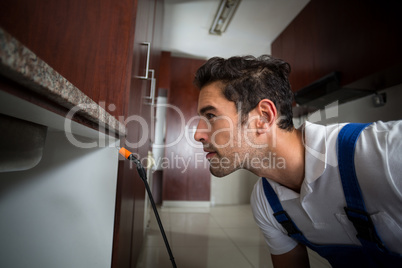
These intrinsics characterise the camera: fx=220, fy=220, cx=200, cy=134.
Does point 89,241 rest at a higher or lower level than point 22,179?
lower

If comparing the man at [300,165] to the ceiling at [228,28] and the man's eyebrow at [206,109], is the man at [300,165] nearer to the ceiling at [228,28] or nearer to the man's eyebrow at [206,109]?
the man's eyebrow at [206,109]

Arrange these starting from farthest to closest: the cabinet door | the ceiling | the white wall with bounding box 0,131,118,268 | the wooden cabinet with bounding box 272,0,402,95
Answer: the cabinet door
the ceiling
the wooden cabinet with bounding box 272,0,402,95
the white wall with bounding box 0,131,118,268

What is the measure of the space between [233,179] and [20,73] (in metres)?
4.04

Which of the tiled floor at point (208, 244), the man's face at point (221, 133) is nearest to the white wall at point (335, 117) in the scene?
the tiled floor at point (208, 244)

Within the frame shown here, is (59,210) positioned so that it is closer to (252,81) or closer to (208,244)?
(252,81)

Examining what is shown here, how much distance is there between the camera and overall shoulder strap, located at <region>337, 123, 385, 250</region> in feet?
2.08

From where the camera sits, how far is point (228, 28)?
3.06 metres

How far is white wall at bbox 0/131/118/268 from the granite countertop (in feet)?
1.38

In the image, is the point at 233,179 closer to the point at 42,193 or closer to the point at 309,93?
the point at 309,93

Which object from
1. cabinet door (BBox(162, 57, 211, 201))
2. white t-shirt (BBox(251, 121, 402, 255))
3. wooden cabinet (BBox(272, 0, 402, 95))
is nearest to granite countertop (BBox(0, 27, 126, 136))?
white t-shirt (BBox(251, 121, 402, 255))

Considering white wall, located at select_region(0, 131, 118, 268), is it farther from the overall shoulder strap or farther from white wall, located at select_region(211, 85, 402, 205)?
white wall, located at select_region(211, 85, 402, 205)

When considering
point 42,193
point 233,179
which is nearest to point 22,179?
point 42,193

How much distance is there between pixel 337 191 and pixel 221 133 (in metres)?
0.42

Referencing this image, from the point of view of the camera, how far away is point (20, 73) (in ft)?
0.75
